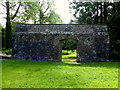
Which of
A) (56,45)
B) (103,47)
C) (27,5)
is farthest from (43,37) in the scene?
(27,5)

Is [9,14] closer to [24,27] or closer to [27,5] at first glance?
[27,5]

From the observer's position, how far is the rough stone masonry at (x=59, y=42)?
44.1 feet

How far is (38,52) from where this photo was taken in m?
13.7

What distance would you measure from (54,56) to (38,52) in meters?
1.40

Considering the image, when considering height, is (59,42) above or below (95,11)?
below

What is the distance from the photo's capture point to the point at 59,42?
44.5 feet

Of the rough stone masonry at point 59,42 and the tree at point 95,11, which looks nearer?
the rough stone masonry at point 59,42

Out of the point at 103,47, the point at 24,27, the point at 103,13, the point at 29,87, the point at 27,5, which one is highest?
the point at 27,5

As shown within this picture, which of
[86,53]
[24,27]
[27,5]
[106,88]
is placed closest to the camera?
[106,88]

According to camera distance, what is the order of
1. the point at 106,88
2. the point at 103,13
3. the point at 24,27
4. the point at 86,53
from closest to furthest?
the point at 106,88 < the point at 86,53 < the point at 24,27 < the point at 103,13

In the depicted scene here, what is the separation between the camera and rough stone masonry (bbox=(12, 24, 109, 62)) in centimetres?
1345

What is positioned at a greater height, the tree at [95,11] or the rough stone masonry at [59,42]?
the tree at [95,11]

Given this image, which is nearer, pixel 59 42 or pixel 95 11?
pixel 59 42

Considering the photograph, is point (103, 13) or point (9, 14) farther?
point (9, 14)
